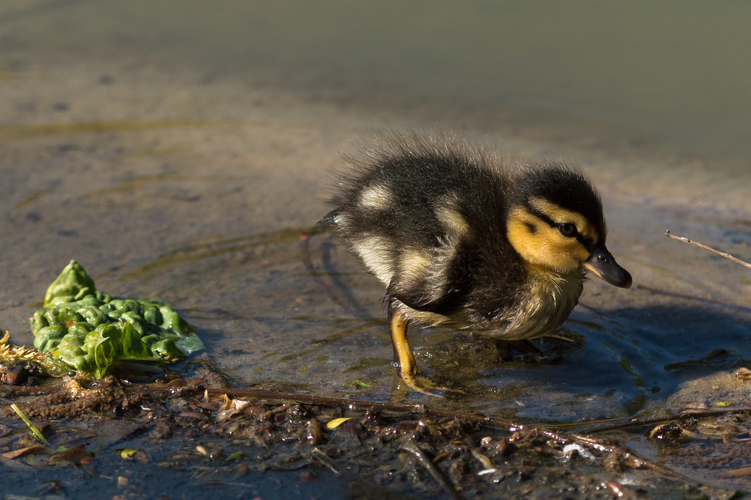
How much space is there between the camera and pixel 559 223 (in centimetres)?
366

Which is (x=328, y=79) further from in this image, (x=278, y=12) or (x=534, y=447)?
(x=534, y=447)

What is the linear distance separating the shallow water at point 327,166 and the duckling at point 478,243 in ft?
1.17

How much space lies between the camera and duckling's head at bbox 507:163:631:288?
11.9 feet

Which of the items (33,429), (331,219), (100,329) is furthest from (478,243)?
(33,429)

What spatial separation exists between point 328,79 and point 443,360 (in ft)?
14.8

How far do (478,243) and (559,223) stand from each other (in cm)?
38

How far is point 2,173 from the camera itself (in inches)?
235

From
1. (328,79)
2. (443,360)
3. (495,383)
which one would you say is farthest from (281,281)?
(328,79)

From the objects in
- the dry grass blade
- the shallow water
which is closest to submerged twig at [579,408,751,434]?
the shallow water

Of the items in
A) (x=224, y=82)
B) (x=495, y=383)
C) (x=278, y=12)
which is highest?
(x=278, y=12)

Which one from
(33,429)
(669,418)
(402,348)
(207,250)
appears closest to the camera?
(33,429)

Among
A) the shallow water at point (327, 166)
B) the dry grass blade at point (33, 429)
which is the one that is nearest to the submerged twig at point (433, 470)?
the shallow water at point (327, 166)

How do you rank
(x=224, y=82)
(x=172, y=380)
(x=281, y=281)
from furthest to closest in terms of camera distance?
1. (x=224, y=82)
2. (x=281, y=281)
3. (x=172, y=380)

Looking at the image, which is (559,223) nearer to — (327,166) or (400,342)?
(400,342)
